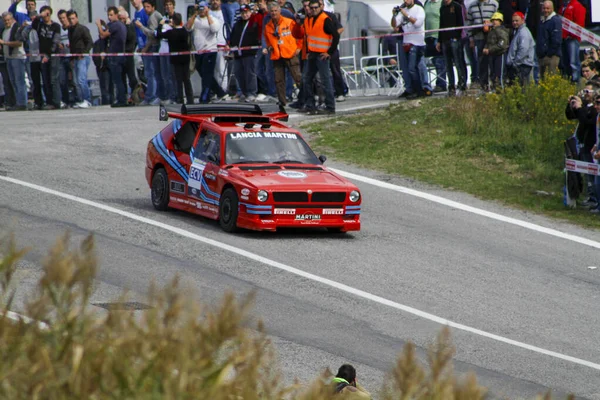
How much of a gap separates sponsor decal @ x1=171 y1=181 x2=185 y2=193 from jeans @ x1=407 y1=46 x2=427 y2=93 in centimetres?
1054

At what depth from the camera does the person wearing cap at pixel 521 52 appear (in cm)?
2348

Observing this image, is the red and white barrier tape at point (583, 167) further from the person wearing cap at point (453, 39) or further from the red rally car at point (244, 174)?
the person wearing cap at point (453, 39)

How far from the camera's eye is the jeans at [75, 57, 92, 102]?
2878cm

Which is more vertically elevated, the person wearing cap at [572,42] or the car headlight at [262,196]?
the person wearing cap at [572,42]

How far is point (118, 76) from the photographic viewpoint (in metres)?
29.0

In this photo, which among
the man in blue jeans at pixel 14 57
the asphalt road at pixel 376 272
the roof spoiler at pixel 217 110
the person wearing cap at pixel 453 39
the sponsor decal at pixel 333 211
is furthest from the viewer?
the man in blue jeans at pixel 14 57

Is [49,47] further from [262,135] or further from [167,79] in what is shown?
[262,135]

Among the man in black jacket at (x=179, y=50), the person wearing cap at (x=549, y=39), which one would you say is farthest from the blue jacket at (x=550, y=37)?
the man in black jacket at (x=179, y=50)

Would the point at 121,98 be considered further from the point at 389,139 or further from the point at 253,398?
the point at 253,398

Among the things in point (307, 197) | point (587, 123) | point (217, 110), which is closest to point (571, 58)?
point (587, 123)

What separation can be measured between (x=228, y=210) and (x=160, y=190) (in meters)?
1.87

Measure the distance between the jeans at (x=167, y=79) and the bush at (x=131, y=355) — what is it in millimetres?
24492

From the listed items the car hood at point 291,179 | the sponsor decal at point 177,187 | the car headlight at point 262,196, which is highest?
the car hood at point 291,179

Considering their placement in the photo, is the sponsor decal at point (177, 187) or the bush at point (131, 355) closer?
the bush at point (131, 355)
